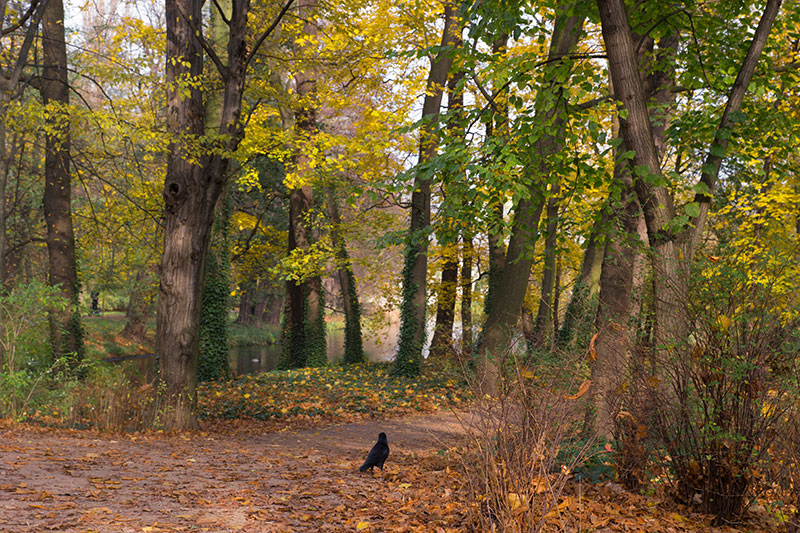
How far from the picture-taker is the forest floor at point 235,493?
4.11 metres

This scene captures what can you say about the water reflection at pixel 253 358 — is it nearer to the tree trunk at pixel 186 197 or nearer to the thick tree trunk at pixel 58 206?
the thick tree trunk at pixel 58 206

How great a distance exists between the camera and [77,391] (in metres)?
9.20

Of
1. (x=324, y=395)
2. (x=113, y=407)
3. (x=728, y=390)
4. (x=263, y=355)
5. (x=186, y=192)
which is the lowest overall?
(x=324, y=395)

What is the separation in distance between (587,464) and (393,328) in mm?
50147

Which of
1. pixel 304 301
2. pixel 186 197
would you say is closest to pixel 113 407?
pixel 186 197

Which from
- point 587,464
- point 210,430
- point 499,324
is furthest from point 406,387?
point 587,464

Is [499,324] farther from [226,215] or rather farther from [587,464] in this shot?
[226,215]

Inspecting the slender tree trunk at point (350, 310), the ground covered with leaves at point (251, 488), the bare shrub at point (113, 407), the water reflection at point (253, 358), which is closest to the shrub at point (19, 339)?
the ground covered with leaves at point (251, 488)

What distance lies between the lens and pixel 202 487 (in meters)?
5.15

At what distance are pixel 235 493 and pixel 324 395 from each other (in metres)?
8.66

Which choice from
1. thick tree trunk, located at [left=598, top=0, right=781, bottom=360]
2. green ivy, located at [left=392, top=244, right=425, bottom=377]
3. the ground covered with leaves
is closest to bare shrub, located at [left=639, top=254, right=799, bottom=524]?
the ground covered with leaves

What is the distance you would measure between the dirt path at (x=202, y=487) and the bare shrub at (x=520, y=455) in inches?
22.0

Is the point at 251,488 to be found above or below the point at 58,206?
below

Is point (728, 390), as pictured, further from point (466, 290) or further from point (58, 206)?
point (466, 290)
